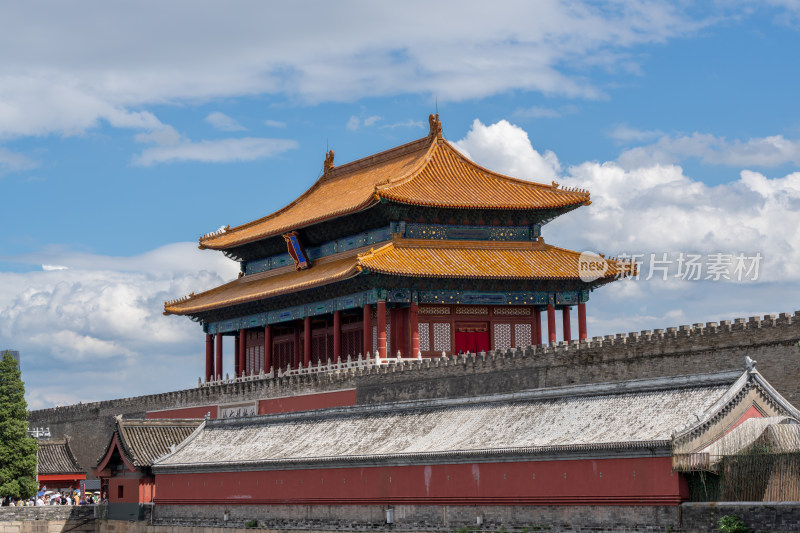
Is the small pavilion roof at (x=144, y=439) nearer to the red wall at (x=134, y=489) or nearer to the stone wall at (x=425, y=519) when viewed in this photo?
the red wall at (x=134, y=489)

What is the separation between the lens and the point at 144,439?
1913 inches

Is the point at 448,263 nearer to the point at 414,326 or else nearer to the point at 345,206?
the point at 414,326

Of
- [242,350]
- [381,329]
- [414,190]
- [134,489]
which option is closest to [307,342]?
[381,329]

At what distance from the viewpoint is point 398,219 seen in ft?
187

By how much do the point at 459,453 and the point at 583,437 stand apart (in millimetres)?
4226

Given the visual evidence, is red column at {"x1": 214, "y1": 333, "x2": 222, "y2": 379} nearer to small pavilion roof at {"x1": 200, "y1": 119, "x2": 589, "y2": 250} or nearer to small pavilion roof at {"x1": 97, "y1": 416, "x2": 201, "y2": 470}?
small pavilion roof at {"x1": 200, "y1": 119, "x2": 589, "y2": 250}

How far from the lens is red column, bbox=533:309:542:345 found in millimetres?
56500

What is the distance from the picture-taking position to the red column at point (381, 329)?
173 ft

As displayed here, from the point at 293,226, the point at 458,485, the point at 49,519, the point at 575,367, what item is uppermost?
the point at 293,226

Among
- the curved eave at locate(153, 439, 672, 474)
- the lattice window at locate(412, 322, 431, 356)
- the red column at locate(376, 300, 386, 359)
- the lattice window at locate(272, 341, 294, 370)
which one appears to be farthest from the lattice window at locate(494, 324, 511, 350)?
the curved eave at locate(153, 439, 672, 474)

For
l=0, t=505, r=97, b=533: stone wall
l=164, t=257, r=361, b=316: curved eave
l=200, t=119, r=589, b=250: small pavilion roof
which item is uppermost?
l=200, t=119, r=589, b=250: small pavilion roof

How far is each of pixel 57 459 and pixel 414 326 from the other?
27.9 m

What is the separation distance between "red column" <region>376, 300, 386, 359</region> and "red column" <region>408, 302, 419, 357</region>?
1.34 meters

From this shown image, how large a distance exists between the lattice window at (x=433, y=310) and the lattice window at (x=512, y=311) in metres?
2.46
